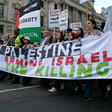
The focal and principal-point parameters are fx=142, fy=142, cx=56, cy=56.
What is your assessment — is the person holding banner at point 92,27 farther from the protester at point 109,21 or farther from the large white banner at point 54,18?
the large white banner at point 54,18

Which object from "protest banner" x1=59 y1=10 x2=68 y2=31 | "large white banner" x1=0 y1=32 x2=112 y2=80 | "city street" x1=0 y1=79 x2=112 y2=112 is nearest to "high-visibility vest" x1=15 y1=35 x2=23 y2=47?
"large white banner" x1=0 y1=32 x2=112 y2=80

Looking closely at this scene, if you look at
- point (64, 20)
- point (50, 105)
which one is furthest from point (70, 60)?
point (64, 20)

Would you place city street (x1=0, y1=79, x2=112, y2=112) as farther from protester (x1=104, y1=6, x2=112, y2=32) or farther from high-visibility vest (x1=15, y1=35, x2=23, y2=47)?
high-visibility vest (x1=15, y1=35, x2=23, y2=47)

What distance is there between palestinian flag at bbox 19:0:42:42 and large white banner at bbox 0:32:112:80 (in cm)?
77

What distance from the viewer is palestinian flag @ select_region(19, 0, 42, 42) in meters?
5.36

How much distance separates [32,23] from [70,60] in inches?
102

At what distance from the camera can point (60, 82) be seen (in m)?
4.55

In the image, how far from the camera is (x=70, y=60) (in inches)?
142

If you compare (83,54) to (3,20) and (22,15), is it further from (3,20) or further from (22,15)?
(3,20)

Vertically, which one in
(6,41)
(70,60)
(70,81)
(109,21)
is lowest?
(70,81)

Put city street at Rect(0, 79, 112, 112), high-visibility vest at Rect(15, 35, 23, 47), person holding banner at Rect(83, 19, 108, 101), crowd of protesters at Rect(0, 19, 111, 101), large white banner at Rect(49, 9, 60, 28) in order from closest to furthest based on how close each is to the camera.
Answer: city street at Rect(0, 79, 112, 112) < person holding banner at Rect(83, 19, 108, 101) < crowd of protesters at Rect(0, 19, 111, 101) < high-visibility vest at Rect(15, 35, 23, 47) < large white banner at Rect(49, 9, 60, 28)

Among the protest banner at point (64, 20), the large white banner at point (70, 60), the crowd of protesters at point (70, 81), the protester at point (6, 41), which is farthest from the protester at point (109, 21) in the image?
the protest banner at point (64, 20)

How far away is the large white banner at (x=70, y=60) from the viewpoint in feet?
10.1

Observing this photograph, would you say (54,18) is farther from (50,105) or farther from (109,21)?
(50,105)
